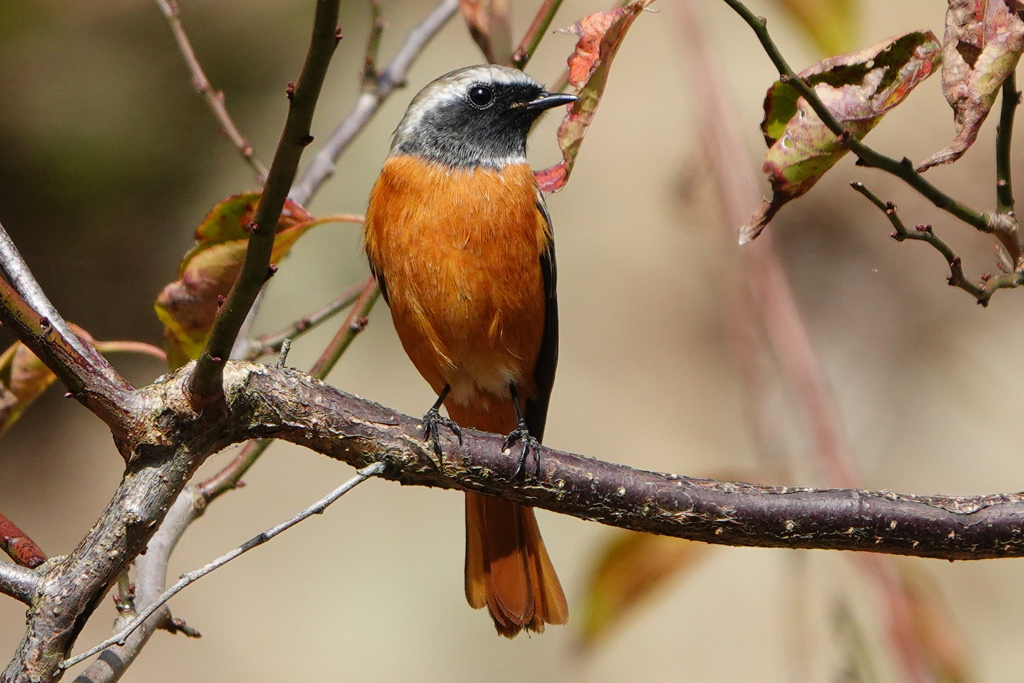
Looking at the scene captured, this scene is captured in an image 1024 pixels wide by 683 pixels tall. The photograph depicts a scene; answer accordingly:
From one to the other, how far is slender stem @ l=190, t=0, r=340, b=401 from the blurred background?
149 inches

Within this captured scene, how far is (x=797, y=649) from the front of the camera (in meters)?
3.91

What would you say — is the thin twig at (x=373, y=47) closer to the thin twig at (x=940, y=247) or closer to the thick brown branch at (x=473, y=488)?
the thick brown branch at (x=473, y=488)

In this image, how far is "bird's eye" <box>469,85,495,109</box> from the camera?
384cm

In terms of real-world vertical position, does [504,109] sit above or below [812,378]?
above

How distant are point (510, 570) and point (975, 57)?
2429 mm

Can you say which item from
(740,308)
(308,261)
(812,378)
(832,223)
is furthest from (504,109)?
(832,223)

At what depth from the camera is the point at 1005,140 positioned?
1.81 meters

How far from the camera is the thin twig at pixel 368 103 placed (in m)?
3.26

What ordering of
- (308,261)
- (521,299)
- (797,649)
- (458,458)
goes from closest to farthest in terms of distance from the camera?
(458,458), (521,299), (797,649), (308,261)

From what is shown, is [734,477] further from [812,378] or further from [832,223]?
[832,223]

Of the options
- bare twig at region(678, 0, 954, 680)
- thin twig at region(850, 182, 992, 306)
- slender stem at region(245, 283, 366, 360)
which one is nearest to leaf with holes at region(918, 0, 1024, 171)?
thin twig at region(850, 182, 992, 306)

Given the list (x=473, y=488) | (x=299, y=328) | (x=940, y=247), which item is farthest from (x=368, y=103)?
(x=940, y=247)

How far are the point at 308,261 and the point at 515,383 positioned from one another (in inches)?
115

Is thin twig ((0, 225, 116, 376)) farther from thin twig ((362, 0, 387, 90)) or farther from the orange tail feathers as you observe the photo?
the orange tail feathers
